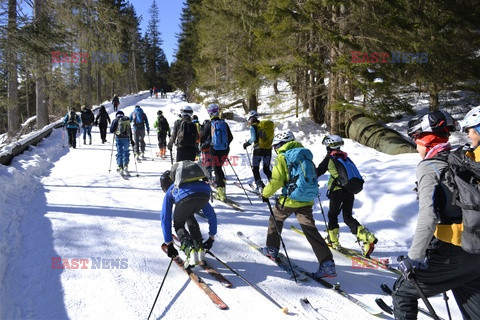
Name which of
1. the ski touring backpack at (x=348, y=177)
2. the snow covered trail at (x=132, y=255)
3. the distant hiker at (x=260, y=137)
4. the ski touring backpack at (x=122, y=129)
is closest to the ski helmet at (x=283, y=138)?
the ski touring backpack at (x=348, y=177)

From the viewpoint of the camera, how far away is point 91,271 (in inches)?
176

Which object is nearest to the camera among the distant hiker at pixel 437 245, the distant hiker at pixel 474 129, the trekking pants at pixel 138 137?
the distant hiker at pixel 474 129

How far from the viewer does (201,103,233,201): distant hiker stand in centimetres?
789

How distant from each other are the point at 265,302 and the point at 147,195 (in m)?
5.12

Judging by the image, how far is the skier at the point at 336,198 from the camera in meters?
5.16

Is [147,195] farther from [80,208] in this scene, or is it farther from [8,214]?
[8,214]

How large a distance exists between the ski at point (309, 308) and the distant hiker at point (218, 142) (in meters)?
4.29

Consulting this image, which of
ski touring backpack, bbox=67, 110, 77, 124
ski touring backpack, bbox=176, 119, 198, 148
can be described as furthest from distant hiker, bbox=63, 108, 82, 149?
ski touring backpack, bbox=176, 119, 198, 148

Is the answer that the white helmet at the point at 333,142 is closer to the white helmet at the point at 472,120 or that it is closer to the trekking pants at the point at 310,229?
the trekking pants at the point at 310,229

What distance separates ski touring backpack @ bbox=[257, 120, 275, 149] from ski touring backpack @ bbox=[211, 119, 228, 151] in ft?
3.40

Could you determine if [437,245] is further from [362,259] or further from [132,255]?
[132,255]

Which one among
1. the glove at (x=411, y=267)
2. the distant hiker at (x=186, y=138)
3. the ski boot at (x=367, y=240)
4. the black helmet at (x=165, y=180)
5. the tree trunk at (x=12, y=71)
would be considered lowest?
the ski boot at (x=367, y=240)

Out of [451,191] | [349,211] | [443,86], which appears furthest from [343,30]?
[451,191]

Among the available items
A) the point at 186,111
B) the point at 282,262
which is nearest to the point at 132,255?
the point at 282,262
